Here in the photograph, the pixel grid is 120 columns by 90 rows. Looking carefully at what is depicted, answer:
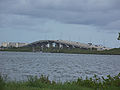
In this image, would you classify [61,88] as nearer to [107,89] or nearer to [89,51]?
[107,89]

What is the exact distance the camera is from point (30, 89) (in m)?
12.4

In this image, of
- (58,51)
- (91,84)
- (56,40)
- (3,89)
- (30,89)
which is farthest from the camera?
(58,51)

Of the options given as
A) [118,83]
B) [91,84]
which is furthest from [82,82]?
[118,83]

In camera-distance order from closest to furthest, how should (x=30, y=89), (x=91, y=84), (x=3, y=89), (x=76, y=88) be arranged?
1. (x=3, y=89)
2. (x=30, y=89)
3. (x=76, y=88)
4. (x=91, y=84)

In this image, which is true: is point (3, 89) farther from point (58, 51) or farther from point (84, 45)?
point (58, 51)

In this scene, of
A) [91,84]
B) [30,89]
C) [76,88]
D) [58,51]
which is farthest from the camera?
[58,51]

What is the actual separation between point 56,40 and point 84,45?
20.2 metres

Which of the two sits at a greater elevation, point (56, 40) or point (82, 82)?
point (56, 40)

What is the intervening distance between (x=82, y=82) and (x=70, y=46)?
513ft

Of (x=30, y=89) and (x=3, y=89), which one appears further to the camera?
(x=30, y=89)

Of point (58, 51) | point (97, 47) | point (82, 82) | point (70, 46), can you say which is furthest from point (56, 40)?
point (82, 82)

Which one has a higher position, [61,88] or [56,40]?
[56,40]

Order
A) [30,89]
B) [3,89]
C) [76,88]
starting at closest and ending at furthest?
A: [3,89] → [30,89] → [76,88]

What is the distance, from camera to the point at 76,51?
17762 cm
